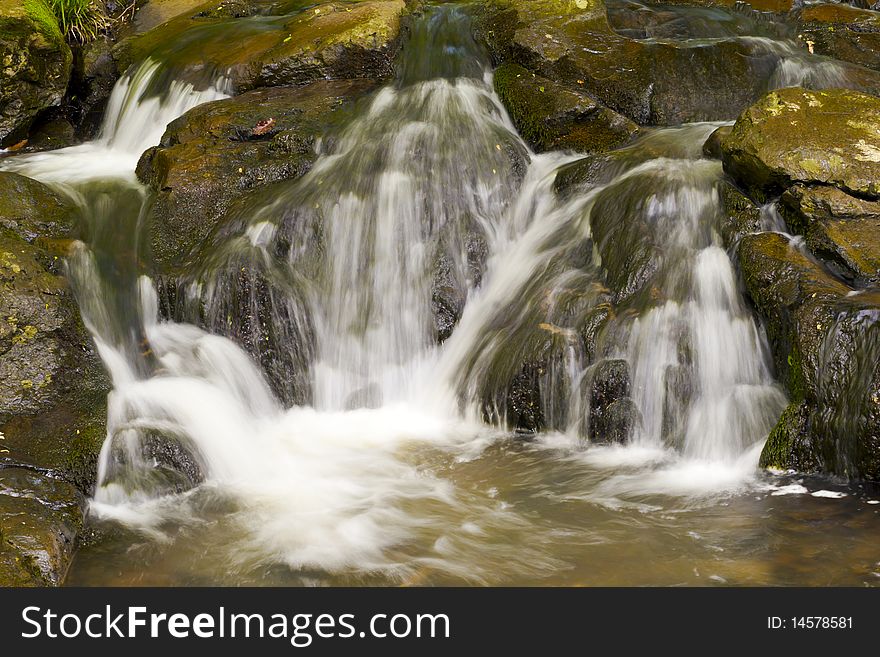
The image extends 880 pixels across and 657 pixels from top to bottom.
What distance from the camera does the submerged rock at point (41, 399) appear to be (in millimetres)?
4910

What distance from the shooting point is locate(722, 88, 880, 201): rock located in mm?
6746

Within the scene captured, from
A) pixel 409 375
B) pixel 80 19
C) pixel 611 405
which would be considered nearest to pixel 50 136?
pixel 80 19

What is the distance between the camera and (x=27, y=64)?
9.84 meters

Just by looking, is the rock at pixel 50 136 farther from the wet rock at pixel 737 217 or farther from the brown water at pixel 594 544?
the wet rock at pixel 737 217

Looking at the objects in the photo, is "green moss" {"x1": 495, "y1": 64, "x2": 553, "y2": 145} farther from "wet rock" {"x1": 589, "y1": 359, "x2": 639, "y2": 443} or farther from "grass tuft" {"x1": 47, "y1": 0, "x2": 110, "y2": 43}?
"grass tuft" {"x1": 47, "y1": 0, "x2": 110, "y2": 43}

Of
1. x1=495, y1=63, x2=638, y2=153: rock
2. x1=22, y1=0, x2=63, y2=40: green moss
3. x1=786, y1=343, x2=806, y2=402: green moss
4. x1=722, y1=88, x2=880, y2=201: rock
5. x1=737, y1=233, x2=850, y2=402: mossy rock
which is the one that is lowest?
x1=786, y1=343, x2=806, y2=402: green moss

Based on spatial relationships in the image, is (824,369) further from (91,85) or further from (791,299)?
(91,85)

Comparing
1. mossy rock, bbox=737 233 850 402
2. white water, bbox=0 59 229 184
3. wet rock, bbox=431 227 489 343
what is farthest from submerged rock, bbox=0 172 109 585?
mossy rock, bbox=737 233 850 402

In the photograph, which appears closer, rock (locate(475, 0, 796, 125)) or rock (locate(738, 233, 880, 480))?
rock (locate(738, 233, 880, 480))

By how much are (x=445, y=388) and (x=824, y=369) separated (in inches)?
106

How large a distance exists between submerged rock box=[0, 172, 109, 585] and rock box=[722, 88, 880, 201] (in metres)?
4.86

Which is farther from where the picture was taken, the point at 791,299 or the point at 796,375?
the point at 791,299

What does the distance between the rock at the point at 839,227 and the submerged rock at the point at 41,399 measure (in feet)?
15.9
